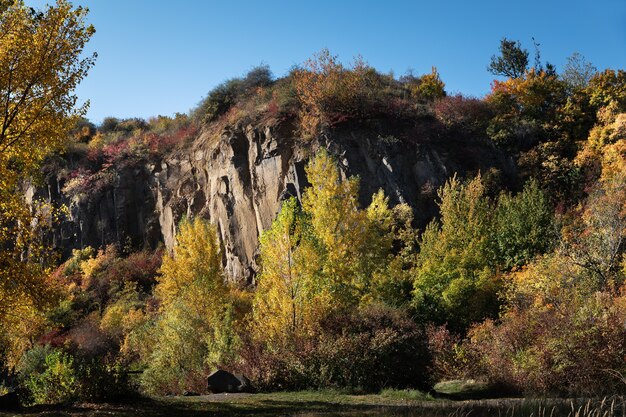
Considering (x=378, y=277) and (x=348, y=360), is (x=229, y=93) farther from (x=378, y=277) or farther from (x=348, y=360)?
(x=348, y=360)

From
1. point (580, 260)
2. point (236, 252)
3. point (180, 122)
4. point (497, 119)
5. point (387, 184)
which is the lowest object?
point (580, 260)

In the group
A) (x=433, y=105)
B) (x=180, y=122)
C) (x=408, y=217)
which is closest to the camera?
(x=408, y=217)

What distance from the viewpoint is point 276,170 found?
38.2 metres

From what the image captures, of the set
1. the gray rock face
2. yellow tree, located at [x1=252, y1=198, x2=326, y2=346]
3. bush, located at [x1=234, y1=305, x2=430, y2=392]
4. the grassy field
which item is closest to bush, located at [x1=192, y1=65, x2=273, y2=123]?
the gray rock face

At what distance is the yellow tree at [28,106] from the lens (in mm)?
10992

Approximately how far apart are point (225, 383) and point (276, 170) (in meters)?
23.7

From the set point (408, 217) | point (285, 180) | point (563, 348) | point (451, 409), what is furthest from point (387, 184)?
point (451, 409)

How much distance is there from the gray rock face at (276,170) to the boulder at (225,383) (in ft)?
66.7

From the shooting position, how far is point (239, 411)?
11328mm

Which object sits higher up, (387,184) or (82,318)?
(387,184)

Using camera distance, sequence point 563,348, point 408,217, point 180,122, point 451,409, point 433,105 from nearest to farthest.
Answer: point 451,409 → point 563,348 → point 408,217 → point 433,105 → point 180,122

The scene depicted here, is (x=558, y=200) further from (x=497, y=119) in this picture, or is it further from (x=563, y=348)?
(x=563, y=348)

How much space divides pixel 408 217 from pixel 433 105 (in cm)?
1354

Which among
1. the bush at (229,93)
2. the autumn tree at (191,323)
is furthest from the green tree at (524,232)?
the bush at (229,93)
